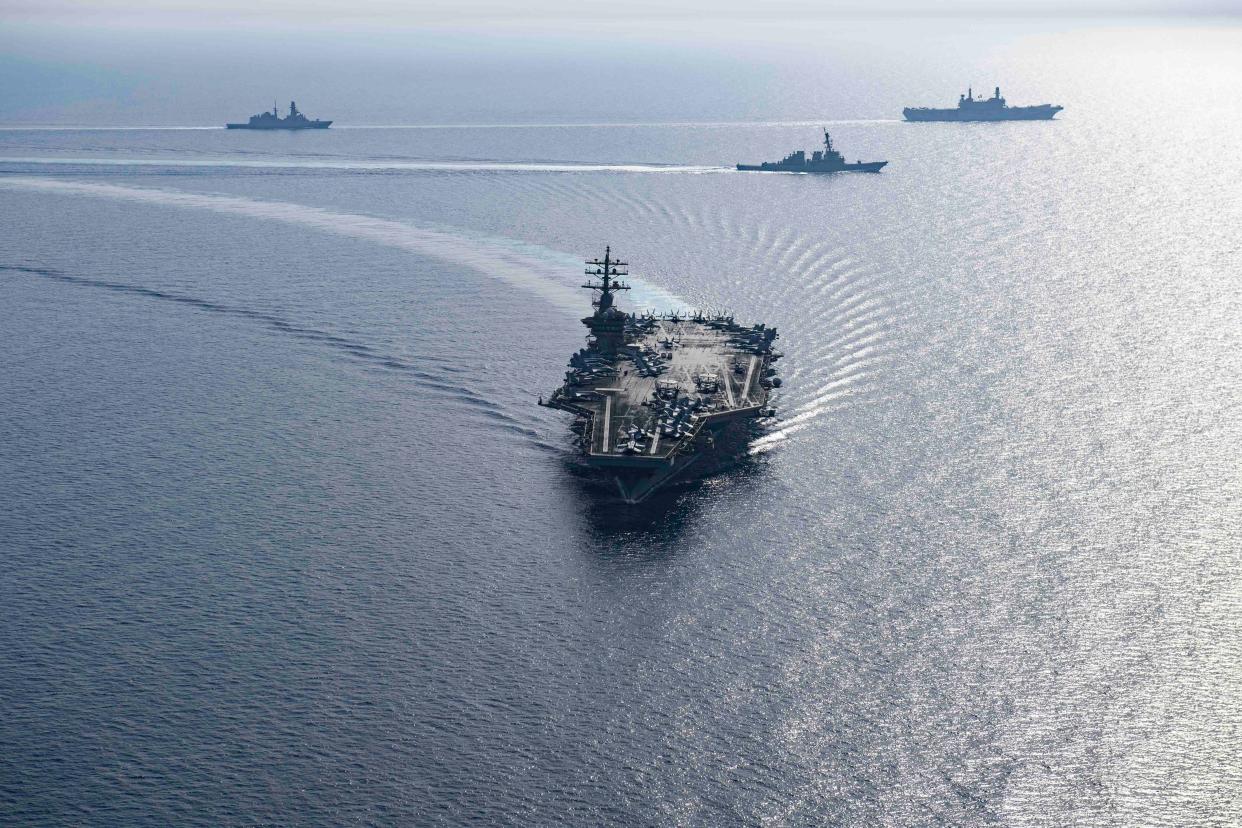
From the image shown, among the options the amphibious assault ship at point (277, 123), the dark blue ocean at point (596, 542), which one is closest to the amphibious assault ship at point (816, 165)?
the dark blue ocean at point (596, 542)

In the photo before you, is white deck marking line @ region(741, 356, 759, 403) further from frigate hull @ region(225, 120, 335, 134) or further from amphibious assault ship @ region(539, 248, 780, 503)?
frigate hull @ region(225, 120, 335, 134)

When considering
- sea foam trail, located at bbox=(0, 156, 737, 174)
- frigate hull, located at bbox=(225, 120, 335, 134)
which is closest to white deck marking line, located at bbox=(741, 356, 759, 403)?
sea foam trail, located at bbox=(0, 156, 737, 174)

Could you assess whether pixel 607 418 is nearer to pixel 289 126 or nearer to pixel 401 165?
pixel 401 165

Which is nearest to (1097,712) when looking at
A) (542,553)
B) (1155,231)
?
(542,553)

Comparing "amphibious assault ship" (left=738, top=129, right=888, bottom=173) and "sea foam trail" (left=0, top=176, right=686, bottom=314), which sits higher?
"amphibious assault ship" (left=738, top=129, right=888, bottom=173)

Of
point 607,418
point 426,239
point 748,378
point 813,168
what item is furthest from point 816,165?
point 607,418

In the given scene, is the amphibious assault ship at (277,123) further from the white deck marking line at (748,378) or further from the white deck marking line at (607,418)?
the white deck marking line at (607,418)
